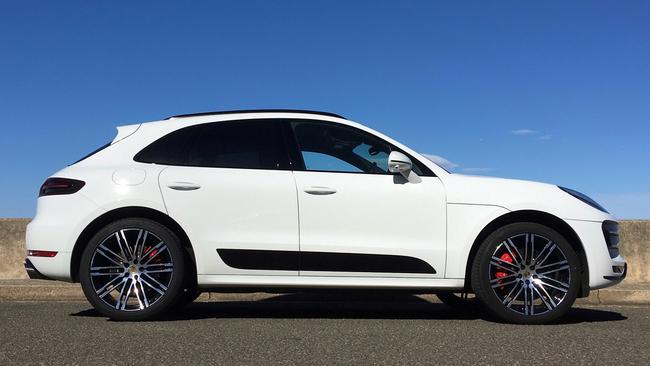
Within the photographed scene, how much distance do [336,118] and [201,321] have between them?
6.72 ft

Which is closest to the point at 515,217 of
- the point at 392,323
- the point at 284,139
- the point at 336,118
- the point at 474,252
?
the point at 474,252

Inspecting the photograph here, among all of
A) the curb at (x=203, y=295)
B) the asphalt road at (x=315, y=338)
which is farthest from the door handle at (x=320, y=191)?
the curb at (x=203, y=295)

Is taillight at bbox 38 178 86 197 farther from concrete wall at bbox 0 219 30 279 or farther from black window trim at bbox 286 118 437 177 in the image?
concrete wall at bbox 0 219 30 279

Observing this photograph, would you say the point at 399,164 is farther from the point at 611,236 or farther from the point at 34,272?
the point at 34,272

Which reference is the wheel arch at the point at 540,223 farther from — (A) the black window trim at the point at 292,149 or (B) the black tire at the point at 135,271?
(B) the black tire at the point at 135,271

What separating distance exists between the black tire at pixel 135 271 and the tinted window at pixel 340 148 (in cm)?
134

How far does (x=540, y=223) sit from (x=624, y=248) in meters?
4.40

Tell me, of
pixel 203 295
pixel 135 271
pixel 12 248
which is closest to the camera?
pixel 135 271

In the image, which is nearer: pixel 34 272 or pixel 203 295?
pixel 34 272

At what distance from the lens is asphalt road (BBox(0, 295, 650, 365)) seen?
337cm

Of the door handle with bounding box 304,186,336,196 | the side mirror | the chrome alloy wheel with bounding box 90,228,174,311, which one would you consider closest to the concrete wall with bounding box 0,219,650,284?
the chrome alloy wheel with bounding box 90,228,174,311

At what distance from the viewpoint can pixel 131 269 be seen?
459 cm

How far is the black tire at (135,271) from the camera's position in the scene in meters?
4.58

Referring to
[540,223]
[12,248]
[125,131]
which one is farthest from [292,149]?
[12,248]
